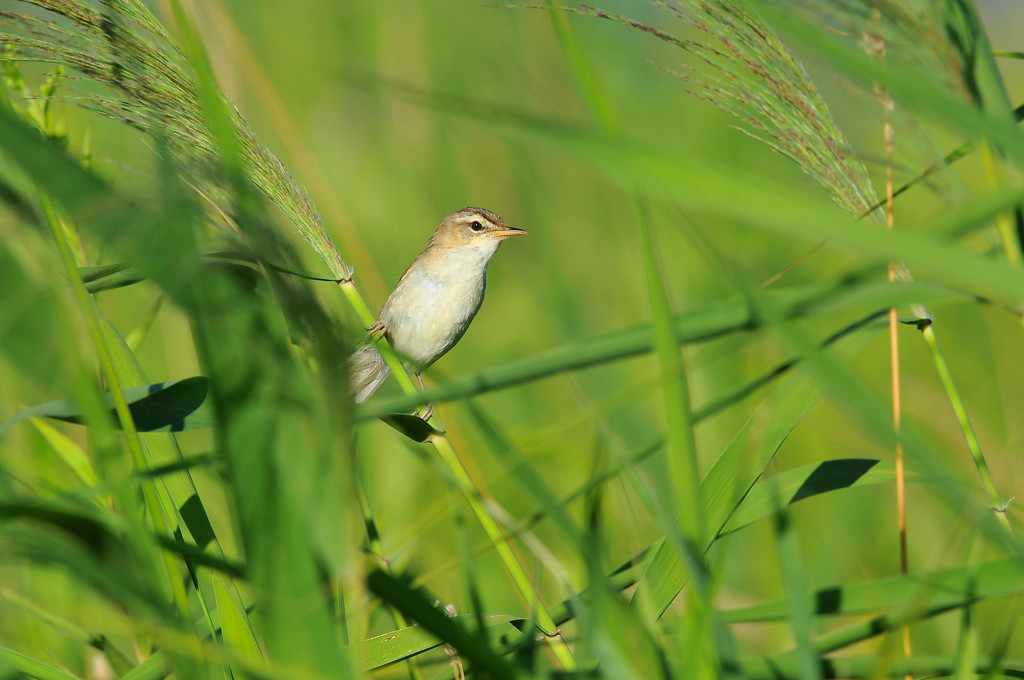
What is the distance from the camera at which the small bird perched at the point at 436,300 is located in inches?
134

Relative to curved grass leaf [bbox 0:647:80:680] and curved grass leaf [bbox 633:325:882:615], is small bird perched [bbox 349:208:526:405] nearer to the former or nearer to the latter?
curved grass leaf [bbox 0:647:80:680]

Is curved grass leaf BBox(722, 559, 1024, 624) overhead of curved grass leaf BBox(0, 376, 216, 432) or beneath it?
beneath

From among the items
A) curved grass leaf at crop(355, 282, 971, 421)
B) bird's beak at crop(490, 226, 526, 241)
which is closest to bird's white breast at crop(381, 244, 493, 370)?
bird's beak at crop(490, 226, 526, 241)

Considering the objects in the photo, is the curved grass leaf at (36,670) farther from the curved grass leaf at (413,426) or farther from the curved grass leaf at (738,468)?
the curved grass leaf at (738,468)

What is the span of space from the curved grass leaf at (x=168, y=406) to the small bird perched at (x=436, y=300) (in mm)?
1798

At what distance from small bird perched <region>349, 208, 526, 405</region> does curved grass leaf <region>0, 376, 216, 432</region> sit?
5.90ft

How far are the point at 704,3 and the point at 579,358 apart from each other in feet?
2.46

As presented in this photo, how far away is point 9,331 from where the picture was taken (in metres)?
1.32

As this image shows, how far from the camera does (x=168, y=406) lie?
4.66 ft

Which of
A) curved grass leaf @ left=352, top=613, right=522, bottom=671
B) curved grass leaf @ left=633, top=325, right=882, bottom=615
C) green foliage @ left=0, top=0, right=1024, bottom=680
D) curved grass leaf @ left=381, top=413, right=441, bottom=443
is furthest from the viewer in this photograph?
curved grass leaf @ left=381, top=413, right=441, bottom=443

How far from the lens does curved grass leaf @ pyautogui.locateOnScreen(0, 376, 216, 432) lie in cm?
140

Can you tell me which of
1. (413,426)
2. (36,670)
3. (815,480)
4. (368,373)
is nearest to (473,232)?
(368,373)

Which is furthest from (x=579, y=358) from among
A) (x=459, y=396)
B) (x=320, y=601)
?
(x=320, y=601)

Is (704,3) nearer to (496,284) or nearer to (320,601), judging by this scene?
(320,601)
